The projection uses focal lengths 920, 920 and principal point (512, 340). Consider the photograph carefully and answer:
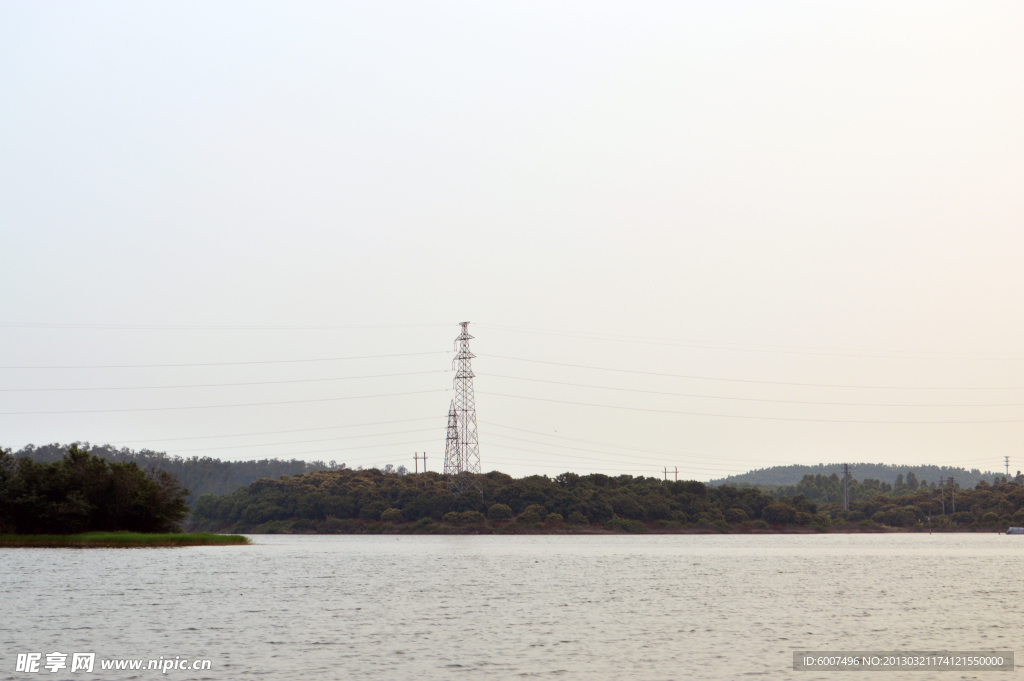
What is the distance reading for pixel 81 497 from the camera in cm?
11631

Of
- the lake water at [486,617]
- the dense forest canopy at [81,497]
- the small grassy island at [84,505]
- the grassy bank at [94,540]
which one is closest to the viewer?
the lake water at [486,617]

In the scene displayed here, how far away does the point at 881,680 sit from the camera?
3462 cm

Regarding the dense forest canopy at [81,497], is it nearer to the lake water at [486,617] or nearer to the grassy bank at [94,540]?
the grassy bank at [94,540]

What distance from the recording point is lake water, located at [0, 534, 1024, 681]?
1499 inches

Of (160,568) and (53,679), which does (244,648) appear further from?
(160,568)

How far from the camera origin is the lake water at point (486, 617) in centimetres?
3806

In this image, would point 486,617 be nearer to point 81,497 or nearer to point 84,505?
point 84,505

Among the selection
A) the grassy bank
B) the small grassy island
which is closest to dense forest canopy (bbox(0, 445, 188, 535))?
the small grassy island

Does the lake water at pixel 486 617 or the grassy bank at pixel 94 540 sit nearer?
the lake water at pixel 486 617

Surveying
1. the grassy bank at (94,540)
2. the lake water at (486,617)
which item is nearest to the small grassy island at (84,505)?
the grassy bank at (94,540)

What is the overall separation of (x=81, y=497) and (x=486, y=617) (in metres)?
81.4

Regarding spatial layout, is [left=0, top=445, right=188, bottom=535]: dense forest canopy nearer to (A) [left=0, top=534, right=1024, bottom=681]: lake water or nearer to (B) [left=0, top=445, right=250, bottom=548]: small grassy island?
(B) [left=0, top=445, right=250, bottom=548]: small grassy island

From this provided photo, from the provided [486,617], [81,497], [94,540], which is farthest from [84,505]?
[486,617]

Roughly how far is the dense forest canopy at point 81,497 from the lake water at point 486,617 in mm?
11153
